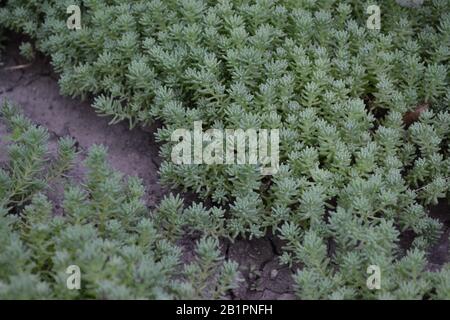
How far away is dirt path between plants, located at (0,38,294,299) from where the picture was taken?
3.11 metres

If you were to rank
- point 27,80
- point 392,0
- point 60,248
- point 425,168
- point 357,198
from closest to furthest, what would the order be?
point 60,248
point 357,198
point 425,168
point 392,0
point 27,80

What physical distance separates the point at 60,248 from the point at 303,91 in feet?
4.71

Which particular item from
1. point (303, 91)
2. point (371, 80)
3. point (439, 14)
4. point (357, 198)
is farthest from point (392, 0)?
point (357, 198)

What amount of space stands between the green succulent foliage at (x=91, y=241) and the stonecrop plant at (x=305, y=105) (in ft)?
0.65

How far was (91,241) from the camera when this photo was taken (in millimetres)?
2711

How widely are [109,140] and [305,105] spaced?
115 cm

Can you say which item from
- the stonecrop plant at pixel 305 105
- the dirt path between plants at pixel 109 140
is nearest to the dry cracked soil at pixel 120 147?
the dirt path between plants at pixel 109 140

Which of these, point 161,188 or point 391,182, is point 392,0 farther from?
point 161,188

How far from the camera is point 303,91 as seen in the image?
334 centimetres

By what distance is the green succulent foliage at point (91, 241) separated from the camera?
2586mm

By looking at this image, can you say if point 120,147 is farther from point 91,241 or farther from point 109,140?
point 91,241

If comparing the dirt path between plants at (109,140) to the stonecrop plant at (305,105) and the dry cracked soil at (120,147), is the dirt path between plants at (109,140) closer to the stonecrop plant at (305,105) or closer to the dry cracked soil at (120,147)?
the dry cracked soil at (120,147)

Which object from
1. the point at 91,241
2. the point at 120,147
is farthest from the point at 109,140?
the point at 91,241

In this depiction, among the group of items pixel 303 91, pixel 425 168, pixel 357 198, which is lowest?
pixel 357 198
